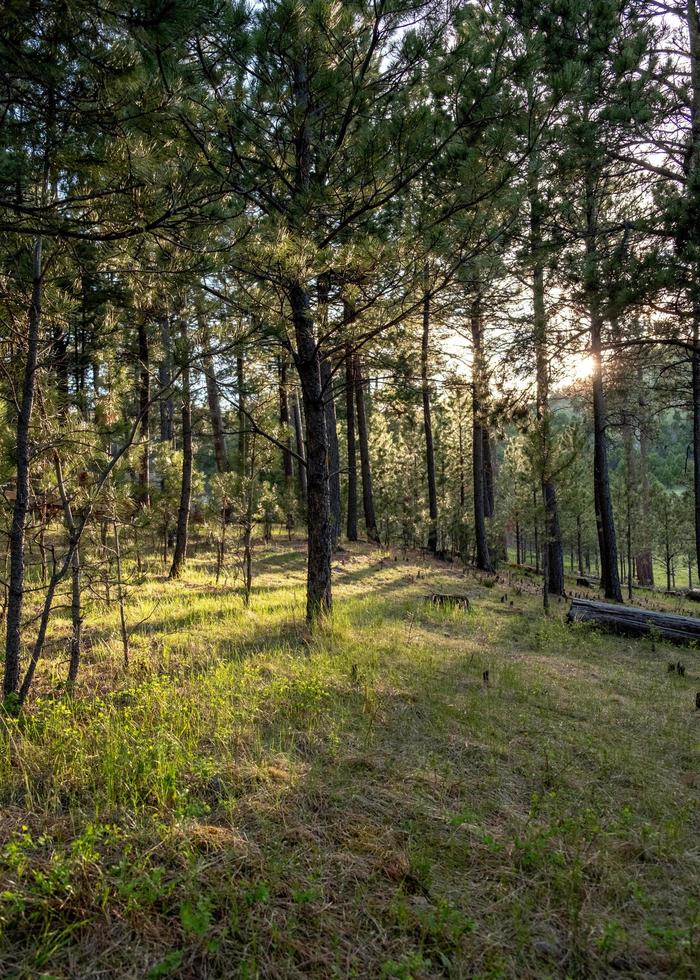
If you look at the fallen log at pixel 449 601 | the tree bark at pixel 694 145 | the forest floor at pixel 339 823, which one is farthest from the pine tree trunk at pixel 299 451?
the forest floor at pixel 339 823

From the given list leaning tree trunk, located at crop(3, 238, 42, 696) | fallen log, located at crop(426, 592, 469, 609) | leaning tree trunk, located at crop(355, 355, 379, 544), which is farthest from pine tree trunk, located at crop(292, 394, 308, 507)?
leaning tree trunk, located at crop(3, 238, 42, 696)

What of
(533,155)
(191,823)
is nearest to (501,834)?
(191,823)

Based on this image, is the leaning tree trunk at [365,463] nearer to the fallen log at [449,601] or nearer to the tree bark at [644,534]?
the fallen log at [449,601]

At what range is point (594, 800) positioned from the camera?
3.16 m

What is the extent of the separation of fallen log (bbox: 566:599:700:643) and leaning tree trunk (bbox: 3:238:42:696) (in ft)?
28.8

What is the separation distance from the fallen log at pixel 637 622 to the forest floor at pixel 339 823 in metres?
4.13

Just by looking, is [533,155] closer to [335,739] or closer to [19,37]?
[19,37]

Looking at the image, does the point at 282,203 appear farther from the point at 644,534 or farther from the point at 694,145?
the point at 644,534

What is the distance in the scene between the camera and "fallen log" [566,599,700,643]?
899 cm

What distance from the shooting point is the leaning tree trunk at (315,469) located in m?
6.38

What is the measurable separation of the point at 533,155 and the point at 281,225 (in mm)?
2846

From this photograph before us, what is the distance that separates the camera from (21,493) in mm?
3734

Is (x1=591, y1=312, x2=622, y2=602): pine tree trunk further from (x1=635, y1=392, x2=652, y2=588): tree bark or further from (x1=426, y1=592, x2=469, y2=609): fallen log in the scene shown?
(x1=635, y1=392, x2=652, y2=588): tree bark

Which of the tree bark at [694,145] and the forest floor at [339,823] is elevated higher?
the tree bark at [694,145]
